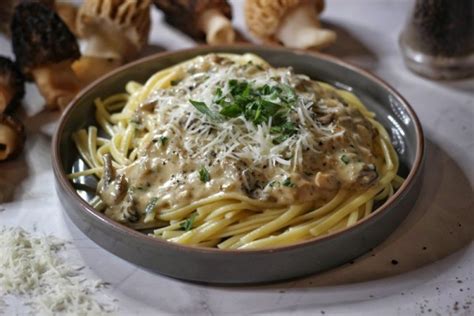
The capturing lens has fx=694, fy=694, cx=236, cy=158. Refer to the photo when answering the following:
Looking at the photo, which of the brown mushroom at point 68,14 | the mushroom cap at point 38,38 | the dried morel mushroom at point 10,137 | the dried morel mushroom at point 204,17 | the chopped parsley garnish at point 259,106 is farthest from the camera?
the brown mushroom at point 68,14

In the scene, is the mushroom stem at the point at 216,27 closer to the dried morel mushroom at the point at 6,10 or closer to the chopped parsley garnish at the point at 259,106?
the dried morel mushroom at the point at 6,10

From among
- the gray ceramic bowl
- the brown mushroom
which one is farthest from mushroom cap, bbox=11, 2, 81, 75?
the brown mushroom

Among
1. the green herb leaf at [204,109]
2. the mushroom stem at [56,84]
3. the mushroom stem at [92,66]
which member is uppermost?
the green herb leaf at [204,109]

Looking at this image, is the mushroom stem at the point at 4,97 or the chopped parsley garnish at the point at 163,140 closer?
the chopped parsley garnish at the point at 163,140

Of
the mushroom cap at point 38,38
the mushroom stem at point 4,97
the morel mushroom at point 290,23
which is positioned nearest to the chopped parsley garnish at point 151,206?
the mushroom stem at point 4,97

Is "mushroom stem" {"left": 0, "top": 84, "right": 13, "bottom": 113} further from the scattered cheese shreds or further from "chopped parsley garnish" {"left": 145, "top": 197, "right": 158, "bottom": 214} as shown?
"chopped parsley garnish" {"left": 145, "top": 197, "right": 158, "bottom": 214}

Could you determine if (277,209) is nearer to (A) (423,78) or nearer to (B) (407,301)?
(B) (407,301)
